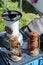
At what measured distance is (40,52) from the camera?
98.7 inches

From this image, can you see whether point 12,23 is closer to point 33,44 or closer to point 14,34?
point 14,34

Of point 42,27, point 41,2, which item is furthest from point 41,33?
point 41,2

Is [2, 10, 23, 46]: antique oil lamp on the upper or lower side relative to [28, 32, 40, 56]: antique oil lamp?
upper

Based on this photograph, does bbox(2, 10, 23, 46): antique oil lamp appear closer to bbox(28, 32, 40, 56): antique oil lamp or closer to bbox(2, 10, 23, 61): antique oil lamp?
bbox(2, 10, 23, 61): antique oil lamp

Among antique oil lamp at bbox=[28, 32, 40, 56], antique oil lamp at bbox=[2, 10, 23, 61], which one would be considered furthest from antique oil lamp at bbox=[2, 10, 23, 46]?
antique oil lamp at bbox=[28, 32, 40, 56]

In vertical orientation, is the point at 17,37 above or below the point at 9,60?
above

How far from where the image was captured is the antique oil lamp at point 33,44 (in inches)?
95.1

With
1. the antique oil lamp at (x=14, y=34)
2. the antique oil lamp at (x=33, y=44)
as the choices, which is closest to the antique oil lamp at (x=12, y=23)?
the antique oil lamp at (x=14, y=34)

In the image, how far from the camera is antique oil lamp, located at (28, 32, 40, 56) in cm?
241

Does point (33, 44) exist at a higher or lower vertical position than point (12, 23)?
lower

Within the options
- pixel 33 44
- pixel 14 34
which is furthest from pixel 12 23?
pixel 33 44

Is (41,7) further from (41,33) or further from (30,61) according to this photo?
(30,61)

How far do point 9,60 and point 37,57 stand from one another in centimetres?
25

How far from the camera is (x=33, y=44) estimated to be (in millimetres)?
2436
